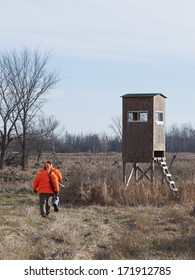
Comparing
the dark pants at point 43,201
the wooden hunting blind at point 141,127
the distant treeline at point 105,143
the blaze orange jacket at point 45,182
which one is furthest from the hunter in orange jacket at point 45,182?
the distant treeline at point 105,143

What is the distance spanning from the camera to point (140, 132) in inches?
1027

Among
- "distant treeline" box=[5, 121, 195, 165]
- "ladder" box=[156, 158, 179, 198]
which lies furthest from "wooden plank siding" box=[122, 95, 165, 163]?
"distant treeline" box=[5, 121, 195, 165]

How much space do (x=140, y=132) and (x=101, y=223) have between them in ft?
29.9

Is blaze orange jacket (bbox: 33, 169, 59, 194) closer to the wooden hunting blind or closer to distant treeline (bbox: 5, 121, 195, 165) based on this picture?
the wooden hunting blind

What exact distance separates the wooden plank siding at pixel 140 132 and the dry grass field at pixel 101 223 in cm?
141

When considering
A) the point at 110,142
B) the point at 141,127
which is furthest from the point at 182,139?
the point at 141,127

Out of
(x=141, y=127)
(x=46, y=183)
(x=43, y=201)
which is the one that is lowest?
(x=43, y=201)

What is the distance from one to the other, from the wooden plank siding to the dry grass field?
1.41 meters

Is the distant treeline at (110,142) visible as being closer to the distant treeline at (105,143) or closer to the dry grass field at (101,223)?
the distant treeline at (105,143)

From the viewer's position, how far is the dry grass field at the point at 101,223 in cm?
1263

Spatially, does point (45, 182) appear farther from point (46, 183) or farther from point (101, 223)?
point (101, 223)

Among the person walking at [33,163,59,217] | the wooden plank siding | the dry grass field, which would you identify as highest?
the wooden plank siding

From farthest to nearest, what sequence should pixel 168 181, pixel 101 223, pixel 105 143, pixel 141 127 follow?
1. pixel 105 143
2. pixel 141 127
3. pixel 168 181
4. pixel 101 223

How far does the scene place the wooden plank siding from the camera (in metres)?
25.9
